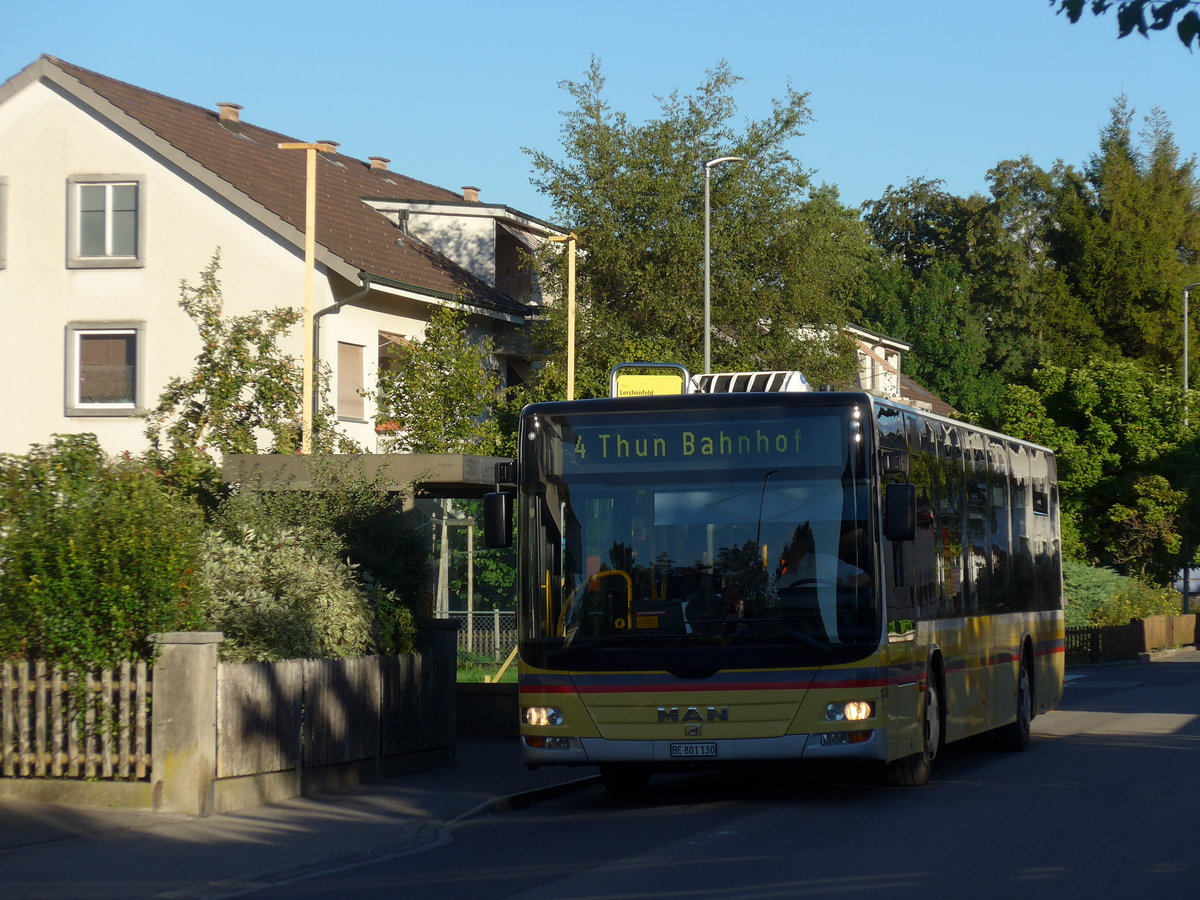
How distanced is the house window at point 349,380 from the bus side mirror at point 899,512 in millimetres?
21425

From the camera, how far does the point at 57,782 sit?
38.3ft

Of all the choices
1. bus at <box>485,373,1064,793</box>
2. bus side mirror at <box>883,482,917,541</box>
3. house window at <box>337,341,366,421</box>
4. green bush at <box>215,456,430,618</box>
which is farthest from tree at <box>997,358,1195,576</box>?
bus side mirror at <box>883,482,917,541</box>

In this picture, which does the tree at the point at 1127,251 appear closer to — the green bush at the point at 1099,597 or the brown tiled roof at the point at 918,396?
the brown tiled roof at the point at 918,396

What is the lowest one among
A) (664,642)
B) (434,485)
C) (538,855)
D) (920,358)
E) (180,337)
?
(538,855)

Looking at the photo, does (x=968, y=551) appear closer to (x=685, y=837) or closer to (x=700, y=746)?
(x=700, y=746)

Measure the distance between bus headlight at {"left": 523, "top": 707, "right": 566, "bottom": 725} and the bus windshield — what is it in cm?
35

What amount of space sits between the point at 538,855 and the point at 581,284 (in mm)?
27894

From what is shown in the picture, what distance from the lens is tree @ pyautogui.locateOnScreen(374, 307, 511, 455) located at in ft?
96.2

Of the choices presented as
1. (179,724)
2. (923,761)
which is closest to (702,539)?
(923,761)

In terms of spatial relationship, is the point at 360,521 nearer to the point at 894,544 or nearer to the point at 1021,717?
the point at 894,544

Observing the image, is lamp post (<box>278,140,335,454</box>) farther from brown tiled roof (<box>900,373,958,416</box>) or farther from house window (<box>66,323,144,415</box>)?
brown tiled roof (<box>900,373,958,416</box>)

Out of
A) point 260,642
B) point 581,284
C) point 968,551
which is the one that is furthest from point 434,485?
point 581,284

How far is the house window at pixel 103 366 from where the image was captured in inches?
1280

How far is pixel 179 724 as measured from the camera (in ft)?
37.8
